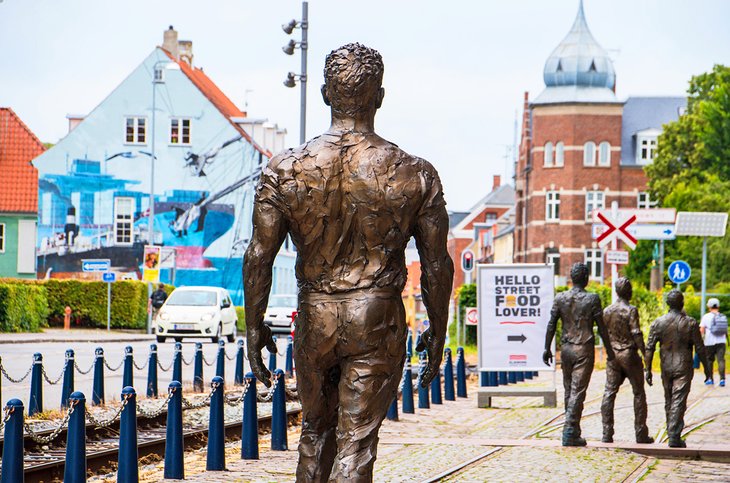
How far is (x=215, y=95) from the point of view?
278 feet

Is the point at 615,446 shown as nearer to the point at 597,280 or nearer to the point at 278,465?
the point at 278,465

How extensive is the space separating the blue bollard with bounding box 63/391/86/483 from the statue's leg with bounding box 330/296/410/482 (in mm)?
3866

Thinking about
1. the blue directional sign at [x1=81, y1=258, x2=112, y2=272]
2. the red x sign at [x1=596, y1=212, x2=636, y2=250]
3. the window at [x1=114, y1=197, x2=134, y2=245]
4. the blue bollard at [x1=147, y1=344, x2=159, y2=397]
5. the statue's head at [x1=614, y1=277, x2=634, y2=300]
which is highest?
the window at [x1=114, y1=197, x2=134, y2=245]

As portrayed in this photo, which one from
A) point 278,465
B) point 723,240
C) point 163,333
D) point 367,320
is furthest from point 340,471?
point 723,240

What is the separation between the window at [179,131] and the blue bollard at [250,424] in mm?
58999

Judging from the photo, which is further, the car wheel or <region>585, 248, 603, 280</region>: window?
<region>585, 248, 603, 280</region>: window

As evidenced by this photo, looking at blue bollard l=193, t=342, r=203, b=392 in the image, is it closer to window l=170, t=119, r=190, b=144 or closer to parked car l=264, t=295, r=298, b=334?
parked car l=264, t=295, r=298, b=334

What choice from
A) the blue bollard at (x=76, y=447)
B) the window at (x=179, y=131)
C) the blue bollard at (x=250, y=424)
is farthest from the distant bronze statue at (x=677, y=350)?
the window at (x=179, y=131)

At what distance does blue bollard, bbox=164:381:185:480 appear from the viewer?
11461mm

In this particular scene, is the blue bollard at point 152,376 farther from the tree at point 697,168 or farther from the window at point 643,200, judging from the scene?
the window at point 643,200

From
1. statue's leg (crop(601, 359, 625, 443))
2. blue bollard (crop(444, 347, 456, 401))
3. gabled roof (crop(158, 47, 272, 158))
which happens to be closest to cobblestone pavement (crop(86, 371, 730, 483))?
statue's leg (crop(601, 359, 625, 443))

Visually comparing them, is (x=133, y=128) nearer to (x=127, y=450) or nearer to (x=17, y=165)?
(x=17, y=165)

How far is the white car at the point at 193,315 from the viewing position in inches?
1495

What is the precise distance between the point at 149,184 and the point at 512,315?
1982 inches
